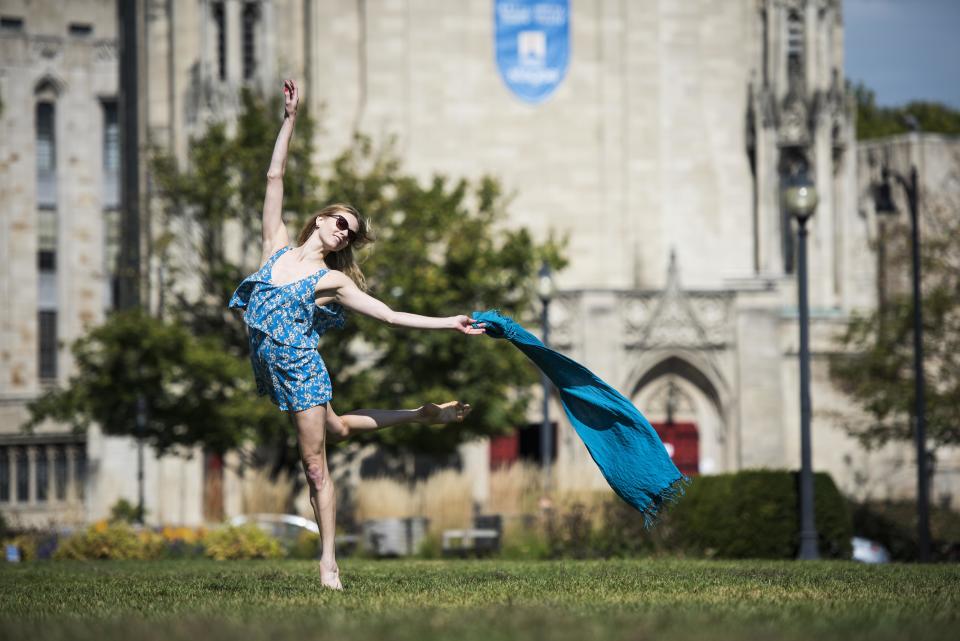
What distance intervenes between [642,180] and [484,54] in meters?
5.93

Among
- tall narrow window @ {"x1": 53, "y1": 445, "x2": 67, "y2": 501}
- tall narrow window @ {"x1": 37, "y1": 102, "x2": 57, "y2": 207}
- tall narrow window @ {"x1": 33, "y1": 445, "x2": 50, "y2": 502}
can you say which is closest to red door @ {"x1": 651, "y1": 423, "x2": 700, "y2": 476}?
tall narrow window @ {"x1": 53, "y1": 445, "x2": 67, "y2": 501}

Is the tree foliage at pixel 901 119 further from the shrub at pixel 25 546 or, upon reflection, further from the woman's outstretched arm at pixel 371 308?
the woman's outstretched arm at pixel 371 308

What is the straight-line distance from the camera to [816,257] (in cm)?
4512

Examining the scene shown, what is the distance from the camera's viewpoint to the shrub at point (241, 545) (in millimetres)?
20656

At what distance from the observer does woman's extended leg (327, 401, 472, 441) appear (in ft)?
34.3

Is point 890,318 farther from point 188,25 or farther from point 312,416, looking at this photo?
point 312,416

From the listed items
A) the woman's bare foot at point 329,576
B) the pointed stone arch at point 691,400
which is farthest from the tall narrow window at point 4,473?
the woman's bare foot at point 329,576

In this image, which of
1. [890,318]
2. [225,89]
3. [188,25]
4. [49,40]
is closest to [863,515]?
[890,318]

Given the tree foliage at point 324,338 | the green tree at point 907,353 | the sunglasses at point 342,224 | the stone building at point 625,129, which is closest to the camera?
the sunglasses at point 342,224

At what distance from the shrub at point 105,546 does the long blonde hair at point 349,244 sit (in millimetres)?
11187

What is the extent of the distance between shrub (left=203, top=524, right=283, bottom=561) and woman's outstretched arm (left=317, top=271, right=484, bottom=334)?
436 inches

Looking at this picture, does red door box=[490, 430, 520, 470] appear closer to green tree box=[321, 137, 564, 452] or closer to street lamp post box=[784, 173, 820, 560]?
green tree box=[321, 137, 564, 452]

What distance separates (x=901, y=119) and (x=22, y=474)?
47.3 m

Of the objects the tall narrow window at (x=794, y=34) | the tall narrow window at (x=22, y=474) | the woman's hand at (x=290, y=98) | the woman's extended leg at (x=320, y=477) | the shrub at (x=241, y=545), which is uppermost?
the tall narrow window at (x=794, y=34)
